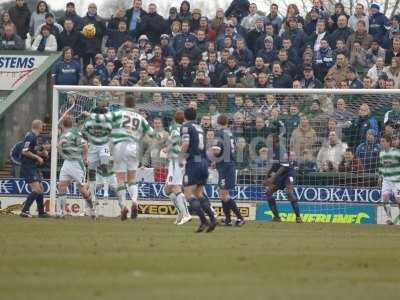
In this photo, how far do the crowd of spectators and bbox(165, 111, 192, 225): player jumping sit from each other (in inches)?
133

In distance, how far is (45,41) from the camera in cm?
3325

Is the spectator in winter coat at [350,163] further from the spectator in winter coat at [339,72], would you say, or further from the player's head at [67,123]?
the player's head at [67,123]

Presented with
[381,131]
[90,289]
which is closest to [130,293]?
[90,289]

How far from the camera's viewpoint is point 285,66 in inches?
Answer: 1214

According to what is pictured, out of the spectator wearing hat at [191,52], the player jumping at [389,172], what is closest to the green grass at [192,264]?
the player jumping at [389,172]

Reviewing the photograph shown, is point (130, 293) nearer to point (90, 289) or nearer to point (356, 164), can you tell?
point (90, 289)

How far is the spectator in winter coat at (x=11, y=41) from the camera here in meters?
33.2

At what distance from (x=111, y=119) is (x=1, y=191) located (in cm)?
577

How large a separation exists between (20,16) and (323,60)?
8.92 metres

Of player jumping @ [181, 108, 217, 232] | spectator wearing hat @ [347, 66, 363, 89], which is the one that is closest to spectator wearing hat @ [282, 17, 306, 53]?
spectator wearing hat @ [347, 66, 363, 89]

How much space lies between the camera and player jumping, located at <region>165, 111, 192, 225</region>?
24625mm

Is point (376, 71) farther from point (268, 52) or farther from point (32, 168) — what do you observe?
point (32, 168)

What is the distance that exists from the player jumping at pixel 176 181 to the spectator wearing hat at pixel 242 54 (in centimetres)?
563

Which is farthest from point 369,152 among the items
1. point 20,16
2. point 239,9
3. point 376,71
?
point 20,16
